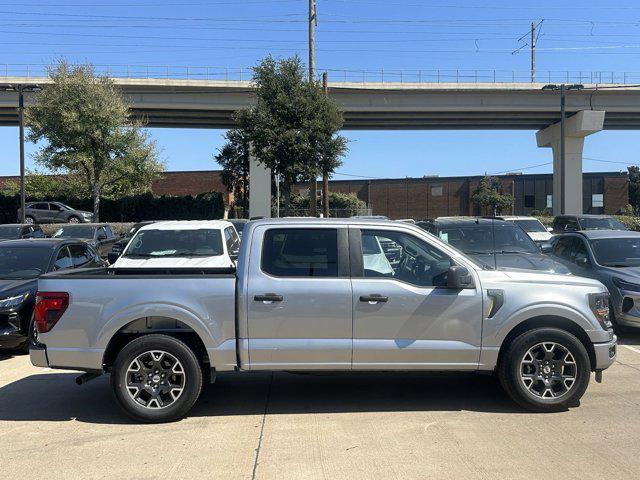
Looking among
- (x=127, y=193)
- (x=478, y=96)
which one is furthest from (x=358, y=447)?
(x=478, y=96)

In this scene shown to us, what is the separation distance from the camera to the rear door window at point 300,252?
17.0 feet

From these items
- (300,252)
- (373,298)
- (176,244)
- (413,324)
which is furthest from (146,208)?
(413,324)

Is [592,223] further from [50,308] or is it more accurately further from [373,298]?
[50,308]

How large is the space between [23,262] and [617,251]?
9917 mm

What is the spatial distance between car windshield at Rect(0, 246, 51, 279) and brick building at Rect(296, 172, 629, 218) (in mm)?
60759

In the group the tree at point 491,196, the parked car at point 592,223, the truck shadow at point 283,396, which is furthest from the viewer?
the tree at point 491,196

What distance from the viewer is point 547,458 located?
424 centimetres

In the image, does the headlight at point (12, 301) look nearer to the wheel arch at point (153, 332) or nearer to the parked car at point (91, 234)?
the wheel arch at point (153, 332)

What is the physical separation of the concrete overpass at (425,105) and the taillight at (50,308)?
35.7 m

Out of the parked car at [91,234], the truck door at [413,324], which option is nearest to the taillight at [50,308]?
the truck door at [413,324]

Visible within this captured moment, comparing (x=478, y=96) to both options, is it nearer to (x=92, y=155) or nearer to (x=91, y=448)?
(x=92, y=155)

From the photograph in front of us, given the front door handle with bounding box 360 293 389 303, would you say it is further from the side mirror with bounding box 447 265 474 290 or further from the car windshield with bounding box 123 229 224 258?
the car windshield with bounding box 123 229 224 258

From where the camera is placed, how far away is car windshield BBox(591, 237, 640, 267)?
9.19 metres

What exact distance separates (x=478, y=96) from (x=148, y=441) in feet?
143
